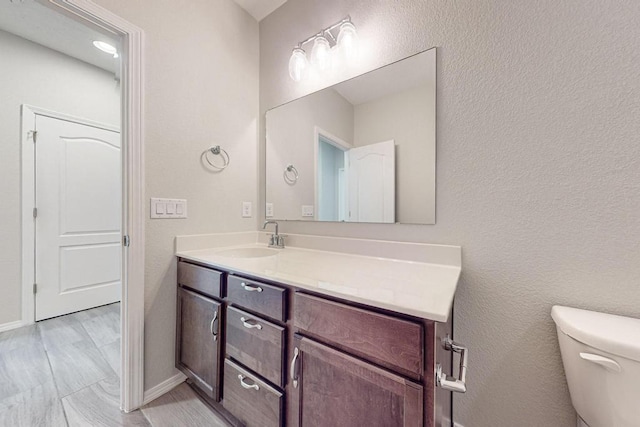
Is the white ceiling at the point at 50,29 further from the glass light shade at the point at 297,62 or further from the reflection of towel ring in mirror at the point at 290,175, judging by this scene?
the reflection of towel ring in mirror at the point at 290,175

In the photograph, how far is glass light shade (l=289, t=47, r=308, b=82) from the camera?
1.62 m

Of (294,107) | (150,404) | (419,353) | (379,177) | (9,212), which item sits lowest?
(150,404)

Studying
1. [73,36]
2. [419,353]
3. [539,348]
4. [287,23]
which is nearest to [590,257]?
[539,348]

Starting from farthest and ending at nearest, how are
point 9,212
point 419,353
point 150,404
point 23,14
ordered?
point 9,212, point 23,14, point 150,404, point 419,353

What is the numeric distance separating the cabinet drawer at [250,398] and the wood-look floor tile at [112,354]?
105cm

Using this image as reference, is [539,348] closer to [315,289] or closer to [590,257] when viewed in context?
[590,257]

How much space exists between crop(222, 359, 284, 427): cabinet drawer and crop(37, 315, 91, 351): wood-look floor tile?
68.6 inches

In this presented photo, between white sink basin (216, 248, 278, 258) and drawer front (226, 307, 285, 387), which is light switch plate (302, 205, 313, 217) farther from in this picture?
drawer front (226, 307, 285, 387)

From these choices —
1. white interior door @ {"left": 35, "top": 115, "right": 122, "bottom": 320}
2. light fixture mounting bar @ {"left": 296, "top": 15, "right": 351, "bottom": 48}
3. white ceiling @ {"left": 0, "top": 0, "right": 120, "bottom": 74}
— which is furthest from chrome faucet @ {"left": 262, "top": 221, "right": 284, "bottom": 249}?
white ceiling @ {"left": 0, "top": 0, "right": 120, "bottom": 74}

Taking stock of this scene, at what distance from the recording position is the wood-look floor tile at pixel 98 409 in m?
1.21

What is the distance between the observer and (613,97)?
2.74 feet

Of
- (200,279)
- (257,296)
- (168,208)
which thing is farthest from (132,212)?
(257,296)

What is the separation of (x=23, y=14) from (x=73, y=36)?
29cm

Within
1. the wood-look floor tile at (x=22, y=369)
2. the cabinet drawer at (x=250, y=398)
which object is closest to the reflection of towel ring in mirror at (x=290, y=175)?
the cabinet drawer at (x=250, y=398)
